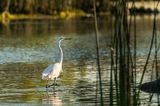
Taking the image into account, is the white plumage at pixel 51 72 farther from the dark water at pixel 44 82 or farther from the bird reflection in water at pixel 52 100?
the bird reflection in water at pixel 52 100

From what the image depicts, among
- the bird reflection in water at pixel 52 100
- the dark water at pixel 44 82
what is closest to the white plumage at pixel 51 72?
the dark water at pixel 44 82

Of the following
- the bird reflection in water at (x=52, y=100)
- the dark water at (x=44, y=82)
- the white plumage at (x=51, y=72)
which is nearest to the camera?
the bird reflection in water at (x=52, y=100)

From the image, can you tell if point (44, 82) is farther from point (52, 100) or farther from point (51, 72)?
point (52, 100)

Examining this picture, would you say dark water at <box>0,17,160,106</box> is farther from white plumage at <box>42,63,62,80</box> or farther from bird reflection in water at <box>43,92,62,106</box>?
white plumage at <box>42,63,62,80</box>

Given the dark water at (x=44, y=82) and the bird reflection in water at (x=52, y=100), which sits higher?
the bird reflection in water at (x=52, y=100)

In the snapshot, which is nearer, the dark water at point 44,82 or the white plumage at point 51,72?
the dark water at point 44,82

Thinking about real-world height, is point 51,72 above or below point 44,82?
above

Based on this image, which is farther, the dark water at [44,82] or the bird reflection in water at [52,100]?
the dark water at [44,82]

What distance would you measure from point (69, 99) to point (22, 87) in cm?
272

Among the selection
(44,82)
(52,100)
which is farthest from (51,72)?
(52,100)

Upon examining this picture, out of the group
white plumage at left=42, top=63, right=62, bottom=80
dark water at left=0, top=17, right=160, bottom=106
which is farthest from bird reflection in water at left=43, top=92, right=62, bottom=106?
white plumage at left=42, top=63, right=62, bottom=80

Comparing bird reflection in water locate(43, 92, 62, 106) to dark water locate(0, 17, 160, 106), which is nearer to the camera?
bird reflection in water locate(43, 92, 62, 106)

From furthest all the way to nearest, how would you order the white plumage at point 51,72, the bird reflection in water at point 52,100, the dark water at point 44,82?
the white plumage at point 51,72 < the dark water at point 44,82 < the bird reflection in water at point 52,100

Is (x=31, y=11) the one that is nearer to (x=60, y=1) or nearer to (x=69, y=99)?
(x=60, y=1)
